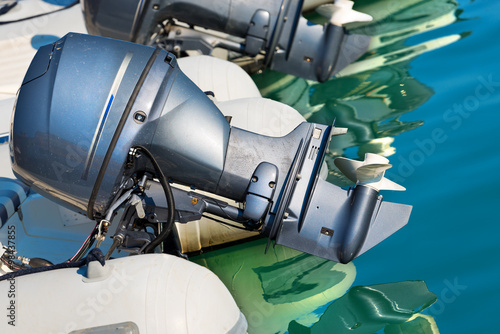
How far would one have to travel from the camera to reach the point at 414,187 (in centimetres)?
237

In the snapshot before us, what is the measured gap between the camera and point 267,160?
6.27 feet

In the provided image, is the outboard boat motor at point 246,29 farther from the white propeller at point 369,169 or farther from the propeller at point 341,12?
the white propeller at point 369,169

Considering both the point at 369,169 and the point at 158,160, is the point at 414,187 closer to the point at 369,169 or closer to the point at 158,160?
the point at 369,169

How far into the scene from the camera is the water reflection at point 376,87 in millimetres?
2699

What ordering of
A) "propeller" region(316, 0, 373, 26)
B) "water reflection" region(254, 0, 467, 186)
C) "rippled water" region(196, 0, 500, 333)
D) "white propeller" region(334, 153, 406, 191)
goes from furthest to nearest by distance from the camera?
"propeller" region(316, 0, 373, 26), "water reflection" region(254, 0, 467, 186), "rippled water" region(196, 0, 500, 333), "white propeller" region(334, 153, 406, 191)

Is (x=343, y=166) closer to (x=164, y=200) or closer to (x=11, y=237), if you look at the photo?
(x=164, y=200)

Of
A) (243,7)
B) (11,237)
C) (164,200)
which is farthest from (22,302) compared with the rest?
(243,7)

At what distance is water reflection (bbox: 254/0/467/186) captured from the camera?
2699mm

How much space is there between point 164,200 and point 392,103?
1.42 m

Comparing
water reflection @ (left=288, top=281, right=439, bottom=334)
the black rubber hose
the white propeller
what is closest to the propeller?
the white propeller

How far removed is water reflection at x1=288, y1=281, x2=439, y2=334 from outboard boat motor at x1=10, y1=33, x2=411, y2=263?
17cm

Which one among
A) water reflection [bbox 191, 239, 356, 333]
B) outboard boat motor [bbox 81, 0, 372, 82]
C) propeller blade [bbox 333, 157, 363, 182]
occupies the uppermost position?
outboard boat motor [bbox 81, 0, 372, 82]

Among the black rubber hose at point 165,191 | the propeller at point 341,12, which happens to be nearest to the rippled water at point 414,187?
the propeller at point 341,12

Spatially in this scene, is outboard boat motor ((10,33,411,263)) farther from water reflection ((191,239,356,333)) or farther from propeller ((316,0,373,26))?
propeller ((316,0,373,26))
